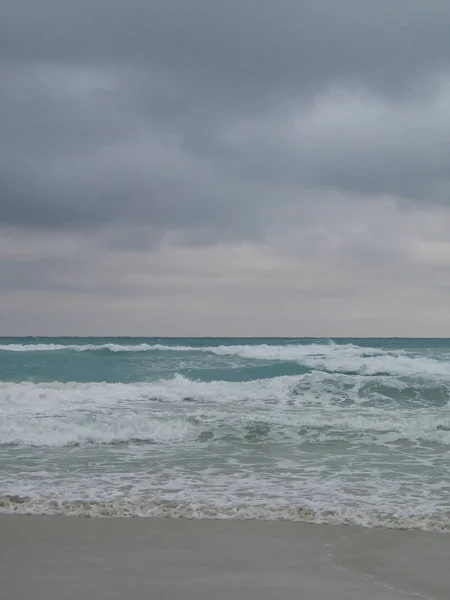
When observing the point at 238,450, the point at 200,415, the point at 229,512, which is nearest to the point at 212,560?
the point at 229,512

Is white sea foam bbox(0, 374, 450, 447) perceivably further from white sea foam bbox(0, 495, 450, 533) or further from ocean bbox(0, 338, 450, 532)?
white sea foam bbox(0, 495, 450, 533)

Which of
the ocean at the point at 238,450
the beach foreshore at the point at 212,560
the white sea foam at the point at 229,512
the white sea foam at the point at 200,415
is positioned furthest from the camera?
the white sea foam at the point at 200,415

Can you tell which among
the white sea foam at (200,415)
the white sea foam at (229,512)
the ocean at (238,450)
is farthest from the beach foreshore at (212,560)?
the white sea foam at (200,415)

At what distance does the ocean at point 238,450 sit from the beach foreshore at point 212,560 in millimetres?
454

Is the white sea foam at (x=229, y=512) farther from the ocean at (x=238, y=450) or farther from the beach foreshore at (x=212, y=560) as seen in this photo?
the beach foreshore at (x=212, y=560)

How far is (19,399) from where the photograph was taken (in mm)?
17359

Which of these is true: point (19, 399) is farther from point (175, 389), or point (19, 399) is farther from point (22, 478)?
point (22, 478)

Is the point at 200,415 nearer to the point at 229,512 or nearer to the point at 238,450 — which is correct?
the point at 238,450

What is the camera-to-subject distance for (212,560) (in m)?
5.39

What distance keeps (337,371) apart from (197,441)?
16329 millimetres

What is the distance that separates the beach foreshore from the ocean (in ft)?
1.49

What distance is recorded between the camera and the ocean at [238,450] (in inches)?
284

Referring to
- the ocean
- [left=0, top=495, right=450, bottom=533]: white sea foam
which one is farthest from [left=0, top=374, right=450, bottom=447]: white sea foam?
[left=0, top=495, right=450, bottom=533]: white sea foam

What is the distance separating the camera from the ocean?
284 inches
